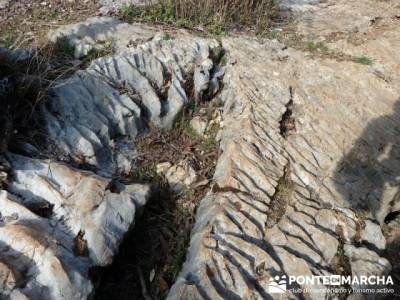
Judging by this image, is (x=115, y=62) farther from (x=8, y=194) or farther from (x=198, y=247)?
(x=198, y=247)

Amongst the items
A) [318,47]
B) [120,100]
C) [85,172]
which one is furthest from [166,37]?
[85,172]

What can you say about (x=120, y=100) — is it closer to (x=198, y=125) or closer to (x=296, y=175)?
(x=198, y=125)

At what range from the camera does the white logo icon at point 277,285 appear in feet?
10.3

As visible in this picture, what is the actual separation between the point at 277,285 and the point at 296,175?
50.4 inches

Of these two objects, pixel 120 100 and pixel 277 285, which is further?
pixel 120 100

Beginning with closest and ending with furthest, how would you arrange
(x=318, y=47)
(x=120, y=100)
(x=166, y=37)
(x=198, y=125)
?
(x=120, y=100) → (x=198, y=125) → (x=166, y=37) → (x=318, y=47)

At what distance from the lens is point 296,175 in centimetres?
416

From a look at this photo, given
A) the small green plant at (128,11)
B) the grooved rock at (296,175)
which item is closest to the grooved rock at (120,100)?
the grooved rock at (296,175)

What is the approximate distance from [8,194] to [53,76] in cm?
150

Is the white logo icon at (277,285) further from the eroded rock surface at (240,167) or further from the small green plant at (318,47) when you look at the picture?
the small green plant at (318,47)

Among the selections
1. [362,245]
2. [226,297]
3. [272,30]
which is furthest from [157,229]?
[272,30]

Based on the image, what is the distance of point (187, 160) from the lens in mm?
4375

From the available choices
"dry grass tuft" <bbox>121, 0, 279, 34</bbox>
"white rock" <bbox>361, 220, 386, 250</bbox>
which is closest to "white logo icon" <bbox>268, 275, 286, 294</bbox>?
"white rock" <bbox>361, 220, 386, 250</bbox>

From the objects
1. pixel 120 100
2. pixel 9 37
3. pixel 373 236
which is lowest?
pixel 373 236
